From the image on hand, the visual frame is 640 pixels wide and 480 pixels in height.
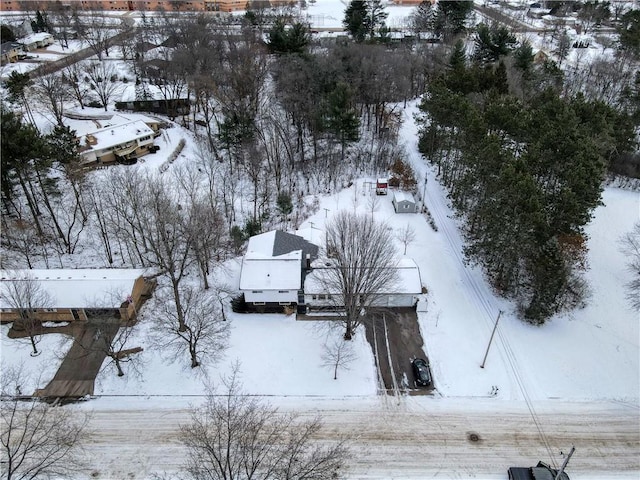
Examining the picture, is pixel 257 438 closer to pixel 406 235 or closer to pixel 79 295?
pixel 79 295

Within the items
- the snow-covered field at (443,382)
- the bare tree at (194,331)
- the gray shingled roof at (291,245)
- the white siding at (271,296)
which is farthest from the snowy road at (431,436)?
the gray shingled roof at (291,245)

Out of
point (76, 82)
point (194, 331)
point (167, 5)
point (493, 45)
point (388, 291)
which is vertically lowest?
point (194, 331)

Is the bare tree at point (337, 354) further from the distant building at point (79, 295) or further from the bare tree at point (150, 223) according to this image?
the distant building at point (79, 295)

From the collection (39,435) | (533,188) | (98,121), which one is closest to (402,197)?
(533,188)

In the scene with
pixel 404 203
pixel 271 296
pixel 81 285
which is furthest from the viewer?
pixel 404 203

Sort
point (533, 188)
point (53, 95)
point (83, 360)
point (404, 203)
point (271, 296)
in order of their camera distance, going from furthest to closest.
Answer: point (53, 95)
point (404, 203)
point (271, 296)
point (533, 188)
point (83, 360)

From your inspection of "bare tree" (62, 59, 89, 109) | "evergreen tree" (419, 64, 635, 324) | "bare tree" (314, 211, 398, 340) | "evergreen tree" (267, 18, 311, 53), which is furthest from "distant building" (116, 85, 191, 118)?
"bare tree" (314, 211, 398, 340)

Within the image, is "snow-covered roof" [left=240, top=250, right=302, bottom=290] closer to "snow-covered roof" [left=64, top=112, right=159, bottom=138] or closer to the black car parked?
the black car parked
